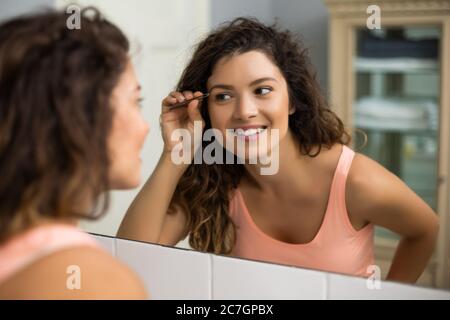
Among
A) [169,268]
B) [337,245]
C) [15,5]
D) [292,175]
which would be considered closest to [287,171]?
[292,175]

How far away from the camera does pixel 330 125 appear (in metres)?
Result: 0.76

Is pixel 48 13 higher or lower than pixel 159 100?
higher

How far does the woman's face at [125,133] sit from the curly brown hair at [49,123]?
1.1 inches

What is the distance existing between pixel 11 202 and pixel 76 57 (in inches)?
5.5

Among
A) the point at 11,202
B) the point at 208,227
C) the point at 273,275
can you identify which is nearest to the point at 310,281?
the point at 273,275

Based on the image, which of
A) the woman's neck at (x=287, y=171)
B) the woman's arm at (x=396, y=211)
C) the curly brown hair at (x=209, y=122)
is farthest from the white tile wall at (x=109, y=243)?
the woman's arm at (x=396, y=211)

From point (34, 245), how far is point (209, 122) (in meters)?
0.30

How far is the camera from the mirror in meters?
0.71

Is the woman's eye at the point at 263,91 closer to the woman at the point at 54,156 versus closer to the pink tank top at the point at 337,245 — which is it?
the pink tank top at the point at 337,245

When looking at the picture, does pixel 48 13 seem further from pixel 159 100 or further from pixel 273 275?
pixel 273 275

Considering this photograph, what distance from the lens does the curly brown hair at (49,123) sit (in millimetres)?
535

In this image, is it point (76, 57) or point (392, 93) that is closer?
point (76, 57)

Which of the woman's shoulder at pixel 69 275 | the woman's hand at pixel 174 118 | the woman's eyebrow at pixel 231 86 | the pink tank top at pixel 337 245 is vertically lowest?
the pink tank top at pixel 337 245
